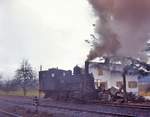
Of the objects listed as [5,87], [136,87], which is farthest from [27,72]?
[136,87]

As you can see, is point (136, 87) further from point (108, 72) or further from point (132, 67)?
point (132, 67)

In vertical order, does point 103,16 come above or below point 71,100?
above

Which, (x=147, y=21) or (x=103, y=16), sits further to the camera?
(x=103, y=16)

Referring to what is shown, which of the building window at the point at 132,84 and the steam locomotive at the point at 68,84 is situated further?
the building window at the point at 132,84

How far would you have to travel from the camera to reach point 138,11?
1146 cm

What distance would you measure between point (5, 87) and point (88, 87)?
50.0 meters

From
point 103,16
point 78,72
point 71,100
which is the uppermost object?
point 103,16

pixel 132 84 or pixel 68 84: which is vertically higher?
pixel 68 84

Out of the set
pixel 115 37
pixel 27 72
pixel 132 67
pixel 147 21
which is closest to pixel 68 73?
pixel 132 67

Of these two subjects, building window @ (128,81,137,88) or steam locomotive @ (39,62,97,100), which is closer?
steam locomotive @ (39,62,97,100)

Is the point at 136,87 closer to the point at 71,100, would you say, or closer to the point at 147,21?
the point at 71,100

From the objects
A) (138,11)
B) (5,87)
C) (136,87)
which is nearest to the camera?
(138,11)

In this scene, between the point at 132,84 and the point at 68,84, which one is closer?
the point at 68,84

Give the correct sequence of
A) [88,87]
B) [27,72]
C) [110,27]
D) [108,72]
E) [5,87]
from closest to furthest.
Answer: [110,27] < [88,87] < [108,72] < [27,72] < [5,87]
